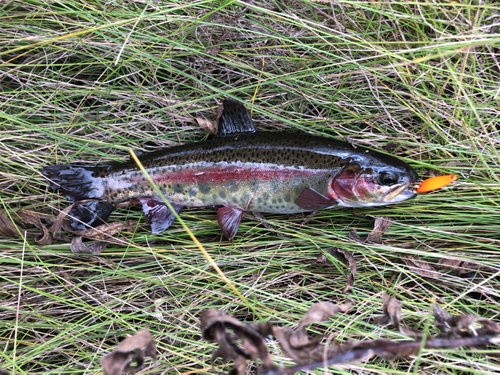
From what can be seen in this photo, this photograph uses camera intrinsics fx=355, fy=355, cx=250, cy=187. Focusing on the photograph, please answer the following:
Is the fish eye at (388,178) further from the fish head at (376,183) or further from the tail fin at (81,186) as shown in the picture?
the tail fin at (81,186)

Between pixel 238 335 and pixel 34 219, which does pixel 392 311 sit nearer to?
pixel 238 335

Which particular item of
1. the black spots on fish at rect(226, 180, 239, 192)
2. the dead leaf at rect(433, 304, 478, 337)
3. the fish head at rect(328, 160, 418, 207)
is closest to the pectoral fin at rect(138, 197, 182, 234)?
the black spots on fish at rect(226, 180, 239, 192)

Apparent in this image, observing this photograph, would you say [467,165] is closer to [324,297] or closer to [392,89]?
[392,89]

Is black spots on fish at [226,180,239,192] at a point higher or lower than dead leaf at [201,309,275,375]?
higher

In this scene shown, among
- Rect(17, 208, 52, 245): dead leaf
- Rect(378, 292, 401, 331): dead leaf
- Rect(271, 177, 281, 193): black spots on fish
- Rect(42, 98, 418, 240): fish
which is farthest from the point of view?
Rect(17, 208, 52, 245): dead leaf

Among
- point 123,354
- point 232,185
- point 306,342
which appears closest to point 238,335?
point 306,342

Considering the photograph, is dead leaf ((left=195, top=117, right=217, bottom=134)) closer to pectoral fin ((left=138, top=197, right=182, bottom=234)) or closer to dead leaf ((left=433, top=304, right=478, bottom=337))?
pectoral fin ((left=138, top=197, right=182, bottom=234))
